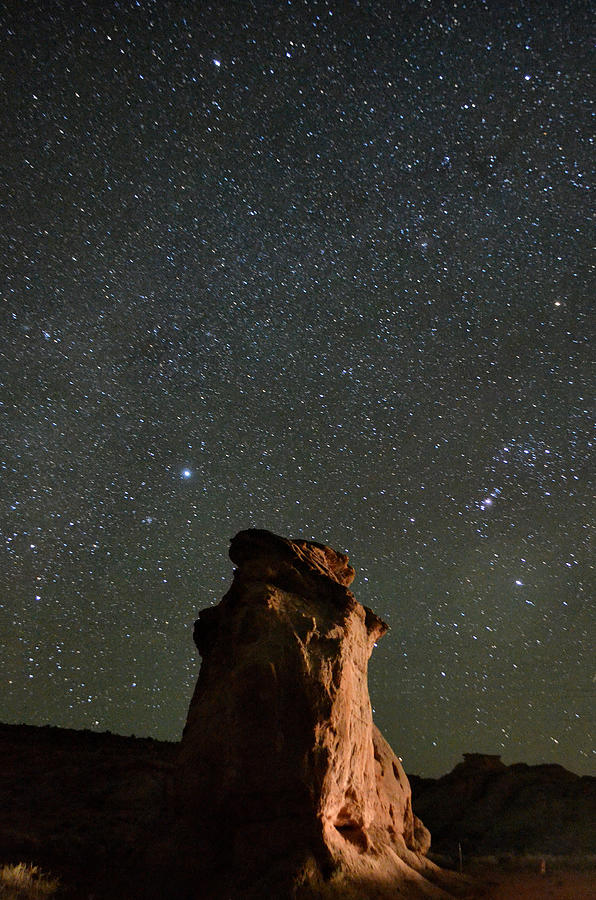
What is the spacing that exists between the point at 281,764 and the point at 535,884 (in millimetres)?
12355

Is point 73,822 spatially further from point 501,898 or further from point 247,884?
point 501,898

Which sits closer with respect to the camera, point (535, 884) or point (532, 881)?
point (535, 884)

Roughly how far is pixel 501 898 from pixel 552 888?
3.29m

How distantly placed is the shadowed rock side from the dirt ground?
8.66ft

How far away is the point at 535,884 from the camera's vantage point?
18.0m

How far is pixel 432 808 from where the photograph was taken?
122 feet

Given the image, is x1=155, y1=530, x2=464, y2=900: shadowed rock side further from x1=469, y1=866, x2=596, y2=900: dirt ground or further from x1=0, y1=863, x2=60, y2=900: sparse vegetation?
x1=469, y1=866, x2=596, y2=900: dirt ground

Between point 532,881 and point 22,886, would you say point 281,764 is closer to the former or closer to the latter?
point 22,886

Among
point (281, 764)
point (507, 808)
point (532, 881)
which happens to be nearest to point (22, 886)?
point (281, 764)

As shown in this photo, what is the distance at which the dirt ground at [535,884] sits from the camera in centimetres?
1555

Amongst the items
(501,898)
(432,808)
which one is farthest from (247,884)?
(432,808)

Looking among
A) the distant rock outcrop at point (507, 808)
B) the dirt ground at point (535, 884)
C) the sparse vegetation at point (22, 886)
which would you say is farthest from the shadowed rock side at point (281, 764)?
the distant rock outcrop at point (507, 808)

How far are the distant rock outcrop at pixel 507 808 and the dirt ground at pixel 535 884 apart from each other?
8747 mm

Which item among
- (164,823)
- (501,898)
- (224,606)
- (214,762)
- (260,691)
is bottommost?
(501,898)
